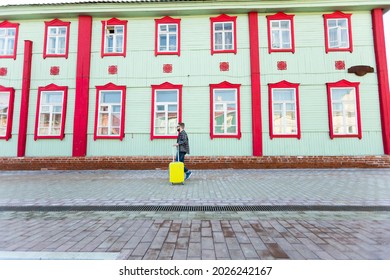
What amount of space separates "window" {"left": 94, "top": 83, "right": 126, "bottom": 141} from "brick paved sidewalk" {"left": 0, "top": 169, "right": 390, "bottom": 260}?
226 inches

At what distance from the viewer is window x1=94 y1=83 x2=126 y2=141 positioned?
1195 centimetres

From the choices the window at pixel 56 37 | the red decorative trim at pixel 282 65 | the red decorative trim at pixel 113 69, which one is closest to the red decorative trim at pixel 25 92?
the window at pixel 56 37

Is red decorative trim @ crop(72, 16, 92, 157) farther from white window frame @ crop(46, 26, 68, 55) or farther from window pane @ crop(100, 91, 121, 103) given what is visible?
white window frame @ crop(46, 26, 68, 55)

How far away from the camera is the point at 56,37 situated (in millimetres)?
12555

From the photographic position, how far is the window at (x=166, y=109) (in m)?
11.9

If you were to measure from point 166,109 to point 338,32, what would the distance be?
405 inches

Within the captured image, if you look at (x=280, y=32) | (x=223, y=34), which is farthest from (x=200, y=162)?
(x=280, y=32)

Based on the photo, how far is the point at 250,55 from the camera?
11.9 m


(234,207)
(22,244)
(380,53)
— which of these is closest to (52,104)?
(22,244)

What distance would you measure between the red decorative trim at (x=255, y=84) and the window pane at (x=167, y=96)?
4.23 meters

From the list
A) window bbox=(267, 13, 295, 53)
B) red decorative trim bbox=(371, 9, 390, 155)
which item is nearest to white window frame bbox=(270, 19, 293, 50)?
window bbox=(267, 13, 295, 53)

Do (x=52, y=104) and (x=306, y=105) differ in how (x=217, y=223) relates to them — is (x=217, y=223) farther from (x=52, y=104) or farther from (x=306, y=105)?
(x=52, y=104)

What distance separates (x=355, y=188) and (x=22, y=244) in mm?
8272

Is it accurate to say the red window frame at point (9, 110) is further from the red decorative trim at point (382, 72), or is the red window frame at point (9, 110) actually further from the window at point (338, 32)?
the red decorative trim at point (382, 72)
